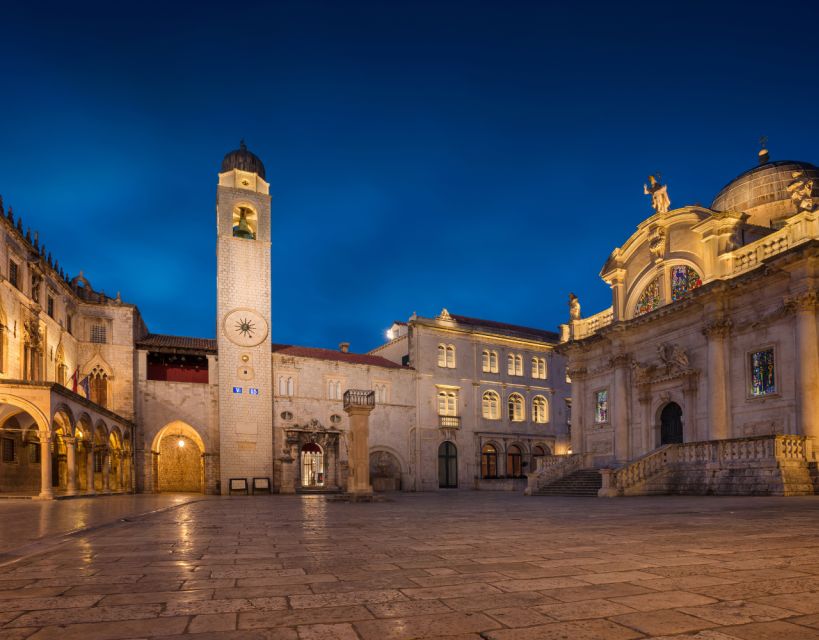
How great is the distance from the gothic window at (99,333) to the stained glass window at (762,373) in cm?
3417

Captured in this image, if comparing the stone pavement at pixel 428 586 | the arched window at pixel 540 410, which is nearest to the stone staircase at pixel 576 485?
the stone pavement at pixel 428 586

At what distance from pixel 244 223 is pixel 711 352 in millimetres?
29563

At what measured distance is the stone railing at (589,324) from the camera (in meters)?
35.8

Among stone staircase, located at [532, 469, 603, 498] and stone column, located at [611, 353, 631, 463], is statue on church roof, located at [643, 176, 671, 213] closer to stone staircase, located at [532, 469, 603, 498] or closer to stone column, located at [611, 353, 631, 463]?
stone column, located at [611, 353, 631, 463]

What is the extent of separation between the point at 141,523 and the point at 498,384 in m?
38.1

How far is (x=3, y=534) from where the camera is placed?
1012 cm

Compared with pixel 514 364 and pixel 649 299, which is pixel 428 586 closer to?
pixel 649 299

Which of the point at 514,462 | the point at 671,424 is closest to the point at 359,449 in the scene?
the point at 671,424

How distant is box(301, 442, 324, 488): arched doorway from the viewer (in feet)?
136

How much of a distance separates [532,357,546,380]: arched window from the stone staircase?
20.0 metres

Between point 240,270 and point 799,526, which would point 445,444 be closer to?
point 240,270

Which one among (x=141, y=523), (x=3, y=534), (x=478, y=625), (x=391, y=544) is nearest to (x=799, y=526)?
(x=391, y=544)

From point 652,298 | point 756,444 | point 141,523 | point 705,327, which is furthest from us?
point 652,298

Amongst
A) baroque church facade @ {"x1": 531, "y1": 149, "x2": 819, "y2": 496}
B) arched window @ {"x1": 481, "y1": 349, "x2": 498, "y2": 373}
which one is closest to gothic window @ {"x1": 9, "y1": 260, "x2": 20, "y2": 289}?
baroque church facade @ {"x1": 531, "y1": 149, "x2": 819, "y2": 496}
